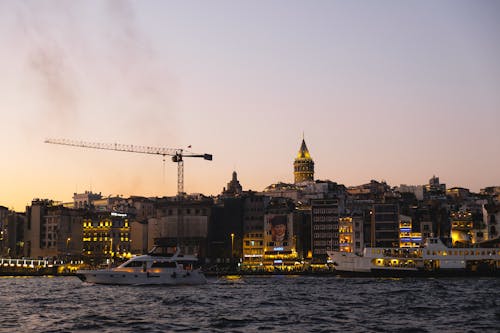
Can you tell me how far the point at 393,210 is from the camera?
554 ft

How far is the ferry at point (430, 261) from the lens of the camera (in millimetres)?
131625

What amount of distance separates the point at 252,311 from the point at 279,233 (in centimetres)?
12097

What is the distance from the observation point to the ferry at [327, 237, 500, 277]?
132 m

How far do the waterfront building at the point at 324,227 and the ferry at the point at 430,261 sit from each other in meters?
41.8

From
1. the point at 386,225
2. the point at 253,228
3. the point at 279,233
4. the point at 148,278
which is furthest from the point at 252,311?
the point at 253,228

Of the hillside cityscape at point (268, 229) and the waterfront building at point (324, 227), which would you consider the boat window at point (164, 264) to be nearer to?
the hillside cityscape at point (268, 229)

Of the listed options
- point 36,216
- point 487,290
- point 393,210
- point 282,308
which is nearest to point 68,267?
point 36,216

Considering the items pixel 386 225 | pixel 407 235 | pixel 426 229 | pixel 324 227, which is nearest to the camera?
pixel 386 225

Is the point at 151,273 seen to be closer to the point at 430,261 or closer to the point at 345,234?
the point at 430,261

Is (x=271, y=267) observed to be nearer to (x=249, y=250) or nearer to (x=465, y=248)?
(x=249, y=250)

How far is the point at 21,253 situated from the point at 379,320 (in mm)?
160002

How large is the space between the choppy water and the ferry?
4656 centimetres

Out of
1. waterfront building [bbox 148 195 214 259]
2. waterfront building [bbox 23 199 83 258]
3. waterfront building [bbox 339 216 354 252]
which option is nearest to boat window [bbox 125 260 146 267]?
waterfront building [bbox 339 216 354 252]

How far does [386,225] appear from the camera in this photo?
6654 inches
